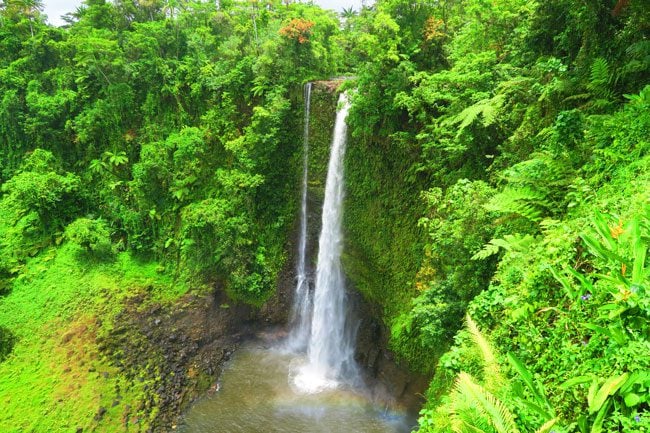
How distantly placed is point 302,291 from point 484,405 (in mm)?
11738

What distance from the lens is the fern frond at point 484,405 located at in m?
2.61

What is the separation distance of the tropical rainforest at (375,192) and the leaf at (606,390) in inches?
0.5

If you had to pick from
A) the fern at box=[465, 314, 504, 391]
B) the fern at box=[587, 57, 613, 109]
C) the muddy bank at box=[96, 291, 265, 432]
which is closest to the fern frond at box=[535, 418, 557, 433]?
the fern at box=[465, 314, 504, 391]

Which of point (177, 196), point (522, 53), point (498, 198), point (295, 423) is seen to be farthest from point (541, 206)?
point (177, 196)

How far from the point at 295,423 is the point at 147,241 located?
10.1 metres

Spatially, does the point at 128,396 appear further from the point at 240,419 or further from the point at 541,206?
the point at 541,206

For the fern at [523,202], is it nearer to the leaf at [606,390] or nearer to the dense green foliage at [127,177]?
the leaf at [606,390]

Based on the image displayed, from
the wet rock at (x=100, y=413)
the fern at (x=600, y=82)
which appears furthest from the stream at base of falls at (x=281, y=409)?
the fern at (x=600, y=82)

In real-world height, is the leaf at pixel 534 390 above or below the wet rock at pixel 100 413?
above

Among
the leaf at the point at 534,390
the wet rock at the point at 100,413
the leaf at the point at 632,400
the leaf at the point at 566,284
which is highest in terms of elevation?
the leaf at the point at 566,284

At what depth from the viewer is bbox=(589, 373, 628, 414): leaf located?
7.49ft

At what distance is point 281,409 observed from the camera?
417 inches

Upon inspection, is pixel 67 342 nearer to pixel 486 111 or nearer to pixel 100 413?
pixel 100 413

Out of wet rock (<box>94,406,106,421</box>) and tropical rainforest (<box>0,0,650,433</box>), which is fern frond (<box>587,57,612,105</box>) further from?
wet rock (<box>94,406,106,421</box>)
